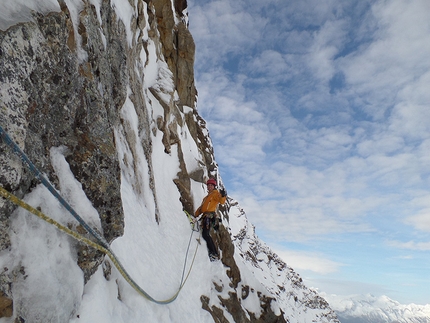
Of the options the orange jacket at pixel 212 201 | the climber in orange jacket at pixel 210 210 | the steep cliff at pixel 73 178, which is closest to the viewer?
the steep cliff at pixel 73 178

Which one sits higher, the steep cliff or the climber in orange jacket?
the climber in orange jacket

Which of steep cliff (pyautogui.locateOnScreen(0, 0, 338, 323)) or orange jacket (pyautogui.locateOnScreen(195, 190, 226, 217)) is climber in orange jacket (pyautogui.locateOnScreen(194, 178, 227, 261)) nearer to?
orange jacket (pyautogui.locateOnScreen(195, 190, 226, 217))

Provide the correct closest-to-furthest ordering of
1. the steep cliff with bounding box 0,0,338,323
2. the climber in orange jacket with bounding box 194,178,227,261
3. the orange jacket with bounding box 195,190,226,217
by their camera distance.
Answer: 1. the steep cliff with bounding box 0,0,338,323
2. the orange jacket with bounding box 195,190,226,217
3. the climber in orange jacket with bounding box 194,178,227,261

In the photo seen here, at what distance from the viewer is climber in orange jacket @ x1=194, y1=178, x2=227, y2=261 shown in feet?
35.9

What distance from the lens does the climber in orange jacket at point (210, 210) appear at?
10945 mm

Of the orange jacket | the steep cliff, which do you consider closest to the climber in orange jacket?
the orange jacket

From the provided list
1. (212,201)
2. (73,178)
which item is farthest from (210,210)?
(73,178)

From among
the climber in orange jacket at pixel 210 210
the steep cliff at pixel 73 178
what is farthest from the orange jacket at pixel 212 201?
the steep cliff at pixel 73 178

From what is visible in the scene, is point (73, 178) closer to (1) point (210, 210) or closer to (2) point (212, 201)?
(2) point (212, 201)

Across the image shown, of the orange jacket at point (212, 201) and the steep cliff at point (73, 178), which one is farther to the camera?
the orange jacket at point (212, 201)

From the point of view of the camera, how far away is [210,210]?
11.4 meters

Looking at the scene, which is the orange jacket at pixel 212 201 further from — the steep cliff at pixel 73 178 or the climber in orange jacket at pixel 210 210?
the steep cliff at pixel 73 178

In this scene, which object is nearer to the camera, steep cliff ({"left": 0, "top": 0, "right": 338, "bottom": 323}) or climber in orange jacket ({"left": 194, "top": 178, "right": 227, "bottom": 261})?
steep cliff ({"left": 0, "top": 0, "right": 338, "bottom": 323})

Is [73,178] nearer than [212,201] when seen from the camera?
Yes
